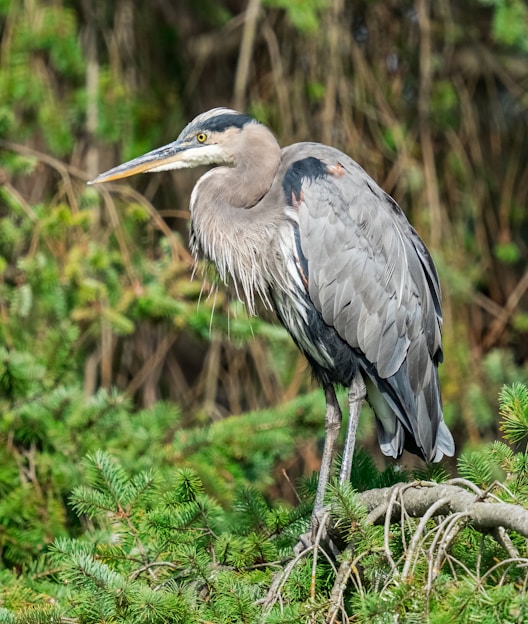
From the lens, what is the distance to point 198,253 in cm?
354

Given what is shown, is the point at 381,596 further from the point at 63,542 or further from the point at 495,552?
the point at 63,542

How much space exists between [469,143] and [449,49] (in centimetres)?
55

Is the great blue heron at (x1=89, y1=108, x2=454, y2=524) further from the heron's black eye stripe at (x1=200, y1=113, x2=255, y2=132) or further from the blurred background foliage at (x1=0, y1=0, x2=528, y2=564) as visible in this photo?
the blurred background foliage at (x1=0, y1=0, x2=528, y2=564)

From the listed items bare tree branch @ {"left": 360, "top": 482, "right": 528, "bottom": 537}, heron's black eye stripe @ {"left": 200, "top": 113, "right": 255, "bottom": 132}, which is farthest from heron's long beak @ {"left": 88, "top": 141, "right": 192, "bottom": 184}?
bare tree branch @ {"left": 360, "top": 482, "right": 528, "bottom": 537}

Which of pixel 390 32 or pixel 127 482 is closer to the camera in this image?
pixel 127 482

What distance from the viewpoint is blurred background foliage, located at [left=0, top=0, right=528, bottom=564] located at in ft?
12.1

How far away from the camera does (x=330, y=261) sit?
10.5ft

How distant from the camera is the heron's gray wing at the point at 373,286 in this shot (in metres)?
3.19

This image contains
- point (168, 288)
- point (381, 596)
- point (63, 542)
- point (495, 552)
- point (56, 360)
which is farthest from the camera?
point (168, 288)

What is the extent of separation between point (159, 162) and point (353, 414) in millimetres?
1127

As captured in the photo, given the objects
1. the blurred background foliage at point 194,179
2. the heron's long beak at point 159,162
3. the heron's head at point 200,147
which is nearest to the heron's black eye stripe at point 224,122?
the heron's head at point 200,147

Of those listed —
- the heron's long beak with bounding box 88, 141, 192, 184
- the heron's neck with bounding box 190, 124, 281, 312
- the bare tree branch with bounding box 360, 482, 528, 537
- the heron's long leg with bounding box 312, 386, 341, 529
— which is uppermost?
the heron's long beak with bounding box 88, 141, 192, 184

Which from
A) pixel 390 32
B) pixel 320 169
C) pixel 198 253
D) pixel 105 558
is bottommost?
pixel 105 558

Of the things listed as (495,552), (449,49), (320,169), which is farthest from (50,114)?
(495,552)
